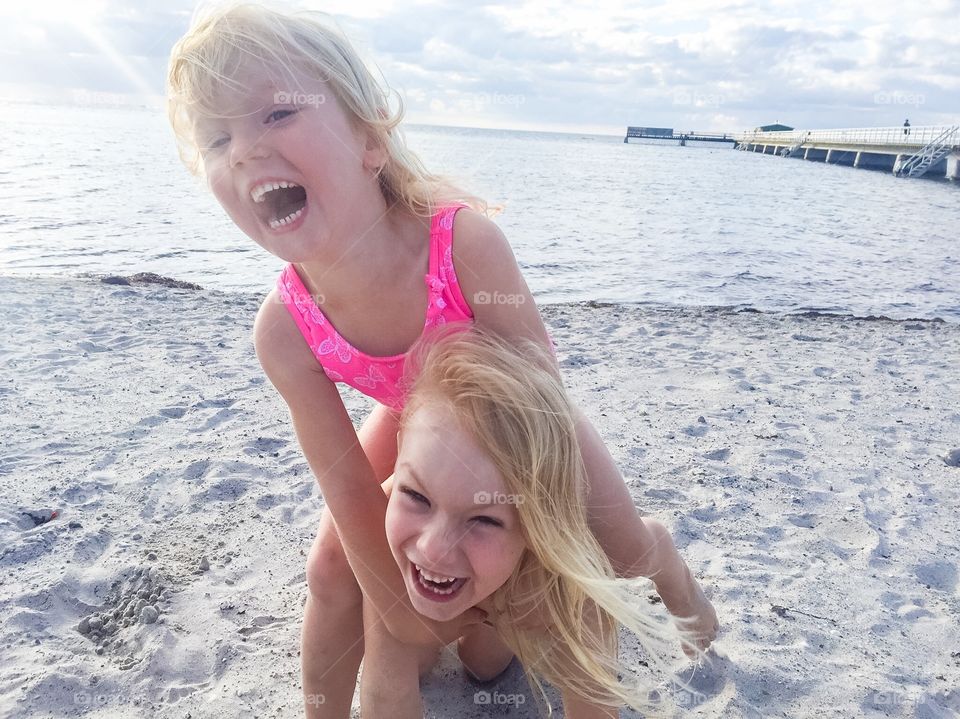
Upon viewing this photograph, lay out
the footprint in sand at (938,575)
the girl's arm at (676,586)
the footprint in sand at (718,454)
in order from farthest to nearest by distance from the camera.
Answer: the footprint in sand at (718,454)
the footprint in sand at (938,575)
the girl's arm at (676,586)

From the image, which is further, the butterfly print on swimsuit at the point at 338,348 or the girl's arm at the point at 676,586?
the girl's arm at the point at 676,586

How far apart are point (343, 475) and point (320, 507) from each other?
5.11ft

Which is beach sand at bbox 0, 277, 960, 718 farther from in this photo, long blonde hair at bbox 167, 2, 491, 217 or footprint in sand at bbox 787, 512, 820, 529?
long blonde hair at bbox 167, 2, 491, 217

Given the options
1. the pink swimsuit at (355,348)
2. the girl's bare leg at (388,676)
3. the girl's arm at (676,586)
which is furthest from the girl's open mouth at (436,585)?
the girl's arm at (676,586)

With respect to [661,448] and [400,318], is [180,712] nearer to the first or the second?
[400,318]

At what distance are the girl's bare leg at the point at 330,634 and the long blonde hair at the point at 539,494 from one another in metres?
0.50

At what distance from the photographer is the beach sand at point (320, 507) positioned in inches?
94.7

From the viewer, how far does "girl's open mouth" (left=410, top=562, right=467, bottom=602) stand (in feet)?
5.91

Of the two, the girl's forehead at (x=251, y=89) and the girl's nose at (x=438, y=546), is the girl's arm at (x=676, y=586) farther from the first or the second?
the girl's forehead at (x=251, y=89)

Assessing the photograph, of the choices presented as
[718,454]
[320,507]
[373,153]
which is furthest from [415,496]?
[718,454]

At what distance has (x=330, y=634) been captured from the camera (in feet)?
7.23

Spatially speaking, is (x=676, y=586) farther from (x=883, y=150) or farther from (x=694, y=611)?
(x=883, y=150)

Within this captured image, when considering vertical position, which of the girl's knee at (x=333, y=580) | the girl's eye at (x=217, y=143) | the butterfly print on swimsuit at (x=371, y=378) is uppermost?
the girl's eye at (x=217, y=143)

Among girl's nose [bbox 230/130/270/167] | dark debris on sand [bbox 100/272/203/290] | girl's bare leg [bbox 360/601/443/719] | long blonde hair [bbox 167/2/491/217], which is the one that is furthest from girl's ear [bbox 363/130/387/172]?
dark debris on sand [bbox 100/272/203/290]
